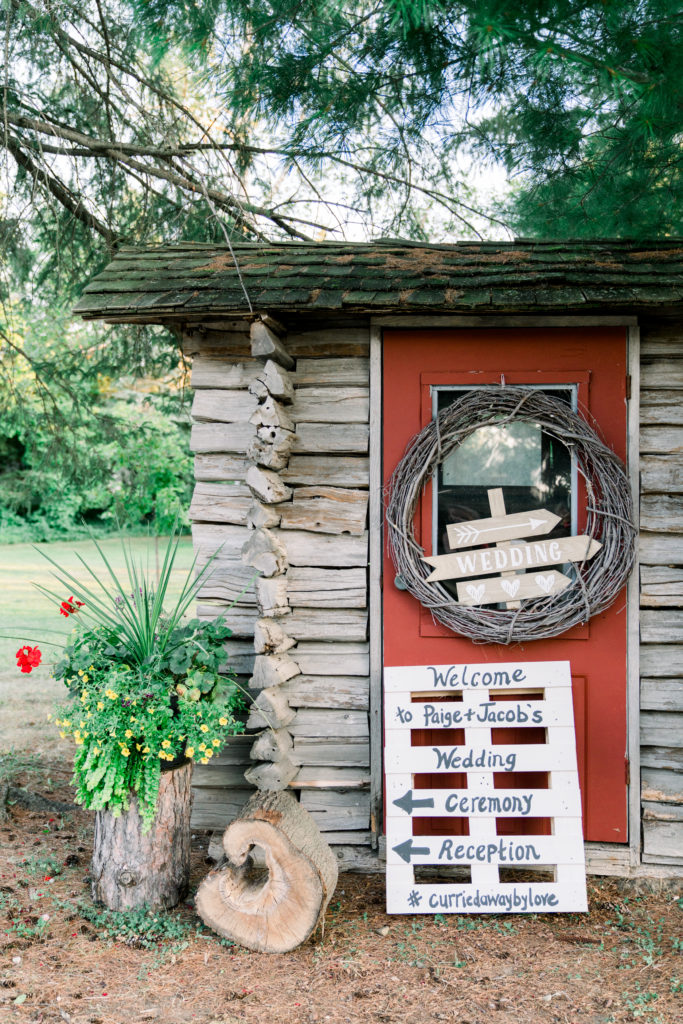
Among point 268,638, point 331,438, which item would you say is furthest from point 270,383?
point 268,638

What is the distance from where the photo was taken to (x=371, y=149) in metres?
5.26

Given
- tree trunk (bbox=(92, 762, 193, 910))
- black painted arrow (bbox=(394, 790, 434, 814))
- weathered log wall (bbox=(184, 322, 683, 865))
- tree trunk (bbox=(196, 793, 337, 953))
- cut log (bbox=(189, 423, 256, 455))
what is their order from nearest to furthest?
tree trunk (bbox=(196, 793, 337, 953)) < tree trunk (bbox=(92, 762, 193, 910)) < black painted arrow (bbox=(394, 790, 434, 814)) < weathered log wall (bbox=(184, 322, 683, 865)) < cut log (bbox=(189, 423, 256, 455))

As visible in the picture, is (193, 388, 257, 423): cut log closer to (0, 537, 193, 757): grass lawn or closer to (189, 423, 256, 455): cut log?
(189, 423, 256, 455): cut log

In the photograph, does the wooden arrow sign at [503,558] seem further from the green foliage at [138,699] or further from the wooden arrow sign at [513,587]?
the green foliage at [138,699]

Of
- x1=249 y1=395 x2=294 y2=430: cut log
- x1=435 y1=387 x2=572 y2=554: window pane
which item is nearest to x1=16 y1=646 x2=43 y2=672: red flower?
x1=249 y1=395 x2=294 y2=430: cut log

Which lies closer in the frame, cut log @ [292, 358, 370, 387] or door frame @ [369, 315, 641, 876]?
door frame @ [369, 315, 641, 876]

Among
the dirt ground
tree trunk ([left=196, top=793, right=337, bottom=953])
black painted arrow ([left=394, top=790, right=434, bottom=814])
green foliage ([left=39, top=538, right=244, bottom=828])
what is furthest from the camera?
black painted arrow ([left=394, top=790, right=434, bottom=814])

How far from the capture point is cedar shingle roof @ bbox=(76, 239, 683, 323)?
3.53 m

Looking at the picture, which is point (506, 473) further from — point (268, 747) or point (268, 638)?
point (268, 747)

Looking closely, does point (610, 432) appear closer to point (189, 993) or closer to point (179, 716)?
point (179, 716)

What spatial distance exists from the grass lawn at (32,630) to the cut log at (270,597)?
1.79 ft

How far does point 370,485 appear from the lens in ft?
12.7

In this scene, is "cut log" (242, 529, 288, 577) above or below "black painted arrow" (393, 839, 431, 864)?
above

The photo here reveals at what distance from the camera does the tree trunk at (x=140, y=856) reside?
3.37 meters
